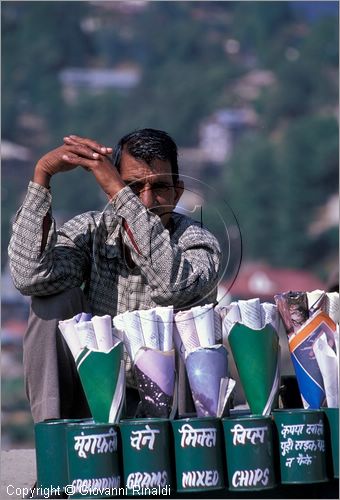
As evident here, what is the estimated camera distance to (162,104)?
217ft

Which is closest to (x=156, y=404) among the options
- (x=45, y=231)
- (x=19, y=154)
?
(x=45, y=231)

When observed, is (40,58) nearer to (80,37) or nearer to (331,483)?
(80,37)

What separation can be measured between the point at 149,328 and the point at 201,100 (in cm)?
6329

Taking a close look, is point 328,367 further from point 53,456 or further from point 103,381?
point 53,456

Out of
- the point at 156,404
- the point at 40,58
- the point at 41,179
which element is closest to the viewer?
the point at 156,404

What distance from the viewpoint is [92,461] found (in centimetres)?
266

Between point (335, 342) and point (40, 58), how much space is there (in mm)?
70228

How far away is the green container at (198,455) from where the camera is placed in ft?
8.75

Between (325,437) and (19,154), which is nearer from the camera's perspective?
(325,437)

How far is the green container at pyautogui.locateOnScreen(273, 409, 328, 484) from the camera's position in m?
2.68

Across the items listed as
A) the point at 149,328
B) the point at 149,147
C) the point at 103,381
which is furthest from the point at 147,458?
the point at 149,147

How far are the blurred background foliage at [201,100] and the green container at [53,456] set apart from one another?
43.4 metres

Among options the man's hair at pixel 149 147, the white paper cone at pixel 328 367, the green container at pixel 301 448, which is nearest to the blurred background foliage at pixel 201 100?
the man's hair at pixel 149 147

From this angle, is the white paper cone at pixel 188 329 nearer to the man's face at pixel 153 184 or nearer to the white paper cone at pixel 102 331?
the white paper cone at pixel 102 331
